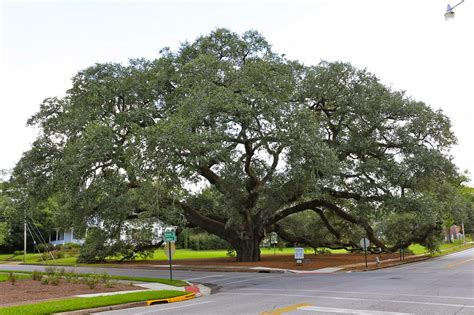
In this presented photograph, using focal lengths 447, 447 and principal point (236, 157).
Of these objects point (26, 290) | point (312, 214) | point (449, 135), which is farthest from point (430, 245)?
point (26, 290)

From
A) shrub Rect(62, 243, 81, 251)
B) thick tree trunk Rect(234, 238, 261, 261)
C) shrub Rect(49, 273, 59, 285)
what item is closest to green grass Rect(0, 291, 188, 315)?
shrub Rect(49, 273, 59, 285)

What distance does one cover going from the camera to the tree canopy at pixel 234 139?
21844 mm

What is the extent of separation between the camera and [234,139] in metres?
24.7

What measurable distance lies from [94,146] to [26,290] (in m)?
8.49

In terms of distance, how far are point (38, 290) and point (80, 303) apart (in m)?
4.60

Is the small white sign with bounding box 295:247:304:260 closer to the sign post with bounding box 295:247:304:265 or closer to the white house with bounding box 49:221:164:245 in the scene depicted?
the sign post with bounding box 295:247:304:265

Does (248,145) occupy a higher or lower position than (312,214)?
higher

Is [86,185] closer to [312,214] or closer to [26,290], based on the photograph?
[26,290]

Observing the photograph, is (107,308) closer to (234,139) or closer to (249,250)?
(234,139)

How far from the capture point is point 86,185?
26.0 m

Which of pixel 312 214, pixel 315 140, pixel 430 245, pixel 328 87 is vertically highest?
pixel 328 87

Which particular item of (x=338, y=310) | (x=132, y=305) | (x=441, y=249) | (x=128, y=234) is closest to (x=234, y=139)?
(x=132, y=305)

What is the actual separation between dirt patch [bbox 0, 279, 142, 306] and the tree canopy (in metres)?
4.60

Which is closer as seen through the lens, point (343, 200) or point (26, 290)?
point (26, 290)
